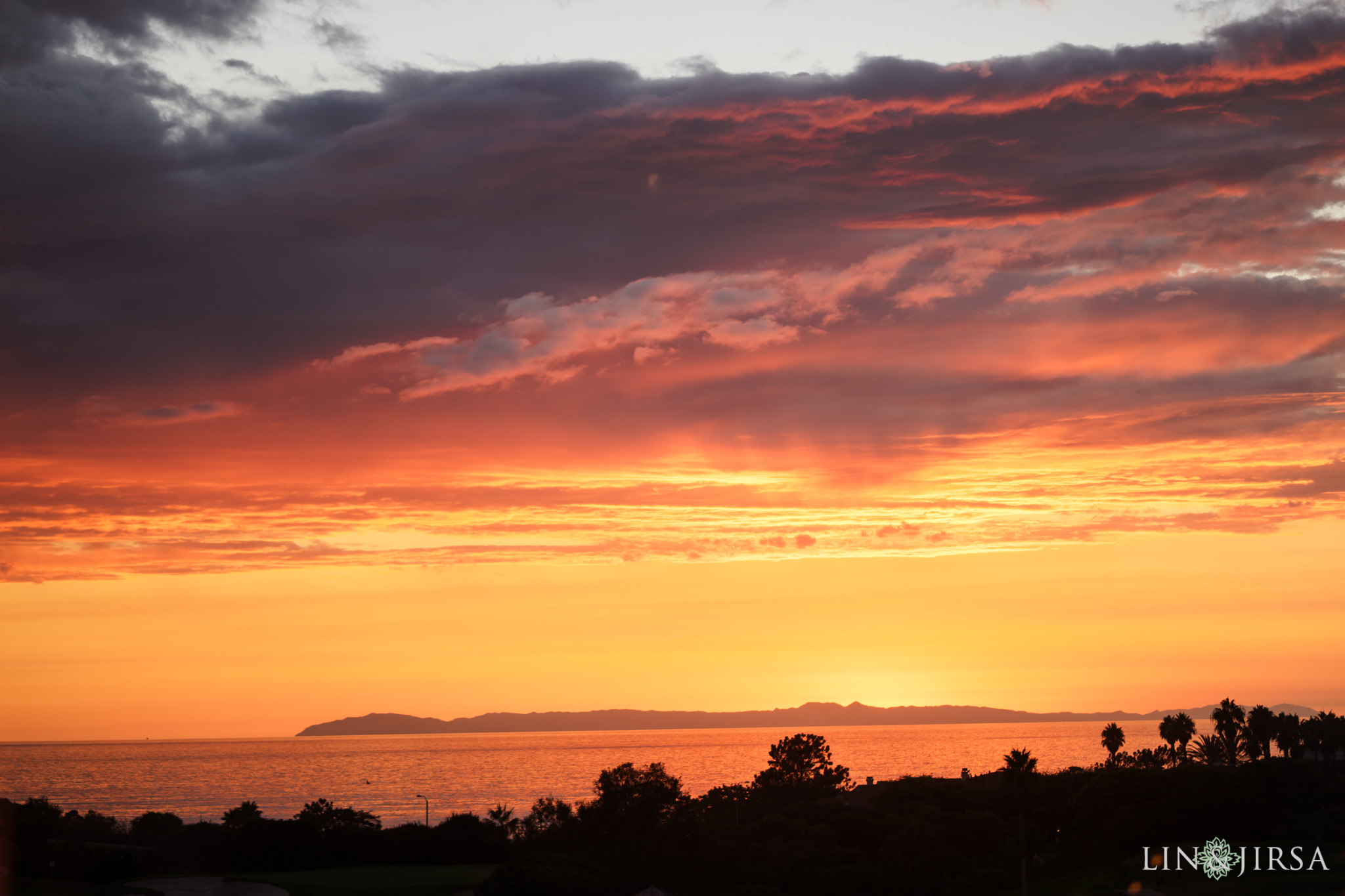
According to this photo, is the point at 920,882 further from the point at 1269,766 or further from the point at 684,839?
the point at 1269,766

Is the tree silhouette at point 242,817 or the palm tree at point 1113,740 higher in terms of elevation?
the palm tree at point 1113,740

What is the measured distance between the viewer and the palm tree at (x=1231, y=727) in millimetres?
121125

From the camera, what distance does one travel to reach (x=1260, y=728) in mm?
118875

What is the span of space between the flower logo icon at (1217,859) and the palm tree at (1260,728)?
181 feet

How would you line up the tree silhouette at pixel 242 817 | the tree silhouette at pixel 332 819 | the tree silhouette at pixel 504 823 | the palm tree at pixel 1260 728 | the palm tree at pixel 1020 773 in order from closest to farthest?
the palm tree at pixel 1020 773, the tree silhouette at pixel 242 817, the tree silhouette at pixel 332 819, the tree silhouette at pixel 504 823, the palm tree at pixel 1260 728

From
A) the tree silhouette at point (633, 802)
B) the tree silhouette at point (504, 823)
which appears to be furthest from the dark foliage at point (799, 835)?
the tree silhouette at point (504, 823)

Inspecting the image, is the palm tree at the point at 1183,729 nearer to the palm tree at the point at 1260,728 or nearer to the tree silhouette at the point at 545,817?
the palm tree at the point at 1260,728

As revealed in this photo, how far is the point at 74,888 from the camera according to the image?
2494 inches

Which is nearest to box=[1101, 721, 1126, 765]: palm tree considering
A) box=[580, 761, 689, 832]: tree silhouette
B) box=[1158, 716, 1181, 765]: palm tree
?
box=[1158, 716, 1181, 765]: palm tree

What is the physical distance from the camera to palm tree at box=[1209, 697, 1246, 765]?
397 ft

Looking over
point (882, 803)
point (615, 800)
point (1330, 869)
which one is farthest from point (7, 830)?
point (1330, 869)

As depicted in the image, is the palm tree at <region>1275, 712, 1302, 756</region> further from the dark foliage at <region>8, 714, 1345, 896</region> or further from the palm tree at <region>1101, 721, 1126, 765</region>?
the dark foliage at <region>8, 714, 1345, 896</region>

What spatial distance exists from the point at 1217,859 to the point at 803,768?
67371 millimetres

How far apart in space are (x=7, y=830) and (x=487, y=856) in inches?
1348
